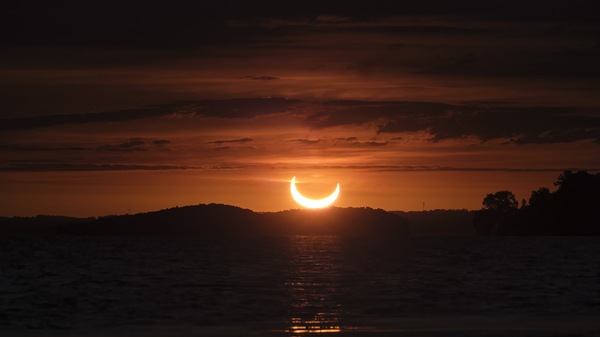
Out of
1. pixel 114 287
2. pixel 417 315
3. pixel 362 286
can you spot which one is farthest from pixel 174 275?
pixel 417 315

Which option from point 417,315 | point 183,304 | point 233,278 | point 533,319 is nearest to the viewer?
point 533,319

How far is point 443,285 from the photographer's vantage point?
5584 cm

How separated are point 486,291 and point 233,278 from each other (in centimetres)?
2311

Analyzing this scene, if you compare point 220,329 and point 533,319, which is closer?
point 220,329

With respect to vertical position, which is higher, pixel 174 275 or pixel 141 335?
pixel 174 275

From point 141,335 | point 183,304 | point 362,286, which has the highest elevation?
point 362,286

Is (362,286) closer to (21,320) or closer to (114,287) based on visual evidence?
(114,287)

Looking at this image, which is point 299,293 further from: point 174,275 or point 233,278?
point 174,275

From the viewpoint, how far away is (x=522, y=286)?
179 feet

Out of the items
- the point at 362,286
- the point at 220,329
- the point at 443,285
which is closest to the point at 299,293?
the point at 362,286

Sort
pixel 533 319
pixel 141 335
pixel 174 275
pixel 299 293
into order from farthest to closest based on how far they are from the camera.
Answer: pixel 174 275, pixel 299 293, pixel 533 319, pixel 141 335

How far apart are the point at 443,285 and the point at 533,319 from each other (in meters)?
22.3

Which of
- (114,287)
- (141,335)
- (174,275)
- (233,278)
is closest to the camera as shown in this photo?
(141,335)

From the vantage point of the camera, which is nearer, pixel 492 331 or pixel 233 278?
pixel 492 331
